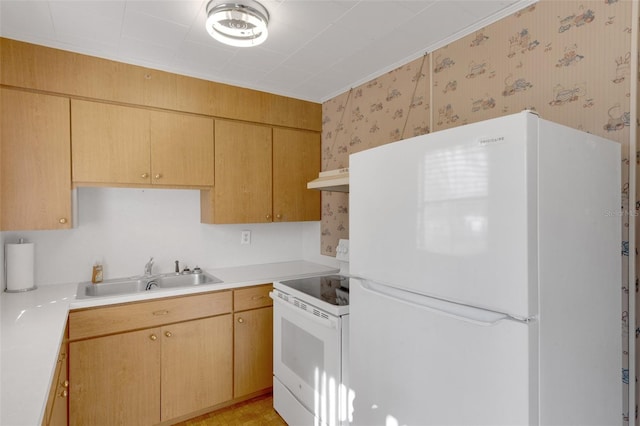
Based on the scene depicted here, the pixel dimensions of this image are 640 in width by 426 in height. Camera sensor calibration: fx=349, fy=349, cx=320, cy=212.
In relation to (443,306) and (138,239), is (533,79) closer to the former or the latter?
(443,306)

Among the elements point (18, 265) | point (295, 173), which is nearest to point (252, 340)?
point (295, 173)

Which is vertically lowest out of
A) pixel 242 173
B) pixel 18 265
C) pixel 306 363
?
pixel 306 363

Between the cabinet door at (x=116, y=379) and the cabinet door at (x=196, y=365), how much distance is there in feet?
0.22

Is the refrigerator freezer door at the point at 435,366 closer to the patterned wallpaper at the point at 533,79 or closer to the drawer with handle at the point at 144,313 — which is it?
the patterned wallpaper at the point at 533,79

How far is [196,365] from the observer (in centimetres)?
226

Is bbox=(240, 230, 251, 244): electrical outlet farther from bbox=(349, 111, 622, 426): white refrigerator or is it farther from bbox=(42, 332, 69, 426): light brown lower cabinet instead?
bbox=(349, 111, 622, 426): white refrigerator

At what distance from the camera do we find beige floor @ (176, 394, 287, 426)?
7.34 feet

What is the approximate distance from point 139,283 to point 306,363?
4.41ft

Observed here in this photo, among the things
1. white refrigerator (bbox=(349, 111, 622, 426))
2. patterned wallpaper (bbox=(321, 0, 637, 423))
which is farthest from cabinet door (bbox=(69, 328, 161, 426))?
patterned wallpaper (bbox=(321, 0, 637, 423))

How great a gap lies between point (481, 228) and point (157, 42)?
2.00 meters

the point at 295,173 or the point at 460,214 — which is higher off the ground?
the point at 295,173

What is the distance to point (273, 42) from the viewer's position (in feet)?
6.57

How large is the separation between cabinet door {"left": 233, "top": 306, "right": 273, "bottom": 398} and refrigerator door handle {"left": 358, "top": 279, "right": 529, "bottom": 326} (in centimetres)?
129

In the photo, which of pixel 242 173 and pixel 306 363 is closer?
pixel 306 363
